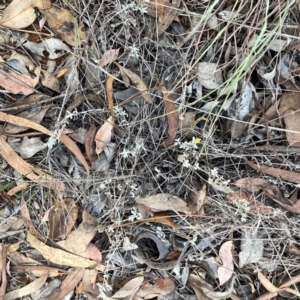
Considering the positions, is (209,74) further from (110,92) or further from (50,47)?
(50,47)

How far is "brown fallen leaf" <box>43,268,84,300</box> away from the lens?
1.49 meters

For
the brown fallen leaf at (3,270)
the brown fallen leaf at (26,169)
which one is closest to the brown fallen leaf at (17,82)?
the brown fallen leaf at (26,169)

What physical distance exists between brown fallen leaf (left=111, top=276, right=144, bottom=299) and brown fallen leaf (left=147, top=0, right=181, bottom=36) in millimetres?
1023

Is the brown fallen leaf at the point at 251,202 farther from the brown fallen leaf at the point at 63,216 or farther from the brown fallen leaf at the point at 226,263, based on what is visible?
the brown fallen leaf at the point at 63,216

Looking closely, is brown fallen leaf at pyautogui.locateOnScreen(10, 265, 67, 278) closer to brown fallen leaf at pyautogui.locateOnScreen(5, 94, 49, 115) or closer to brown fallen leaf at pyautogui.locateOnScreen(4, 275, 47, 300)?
brown fallen leaf at pyautogui.locateOnScreen(4, 275, 47, 300)

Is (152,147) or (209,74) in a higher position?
(209,74)

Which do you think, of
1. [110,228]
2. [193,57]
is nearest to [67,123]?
[110,228]

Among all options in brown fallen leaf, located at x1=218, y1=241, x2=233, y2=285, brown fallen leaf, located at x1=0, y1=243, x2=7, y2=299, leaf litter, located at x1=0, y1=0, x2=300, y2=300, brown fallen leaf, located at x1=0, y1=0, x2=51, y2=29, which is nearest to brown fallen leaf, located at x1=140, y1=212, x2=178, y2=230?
leaf litter, located at x1=0, y1=0, x2=300, y2=300

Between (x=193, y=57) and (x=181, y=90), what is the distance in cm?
14

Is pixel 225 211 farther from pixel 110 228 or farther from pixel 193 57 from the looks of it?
pixel 193 57

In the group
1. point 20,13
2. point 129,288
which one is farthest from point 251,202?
point 20,13

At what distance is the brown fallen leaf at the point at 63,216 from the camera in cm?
146

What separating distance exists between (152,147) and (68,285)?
0.70 meters

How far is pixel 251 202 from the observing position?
4.60 ft
